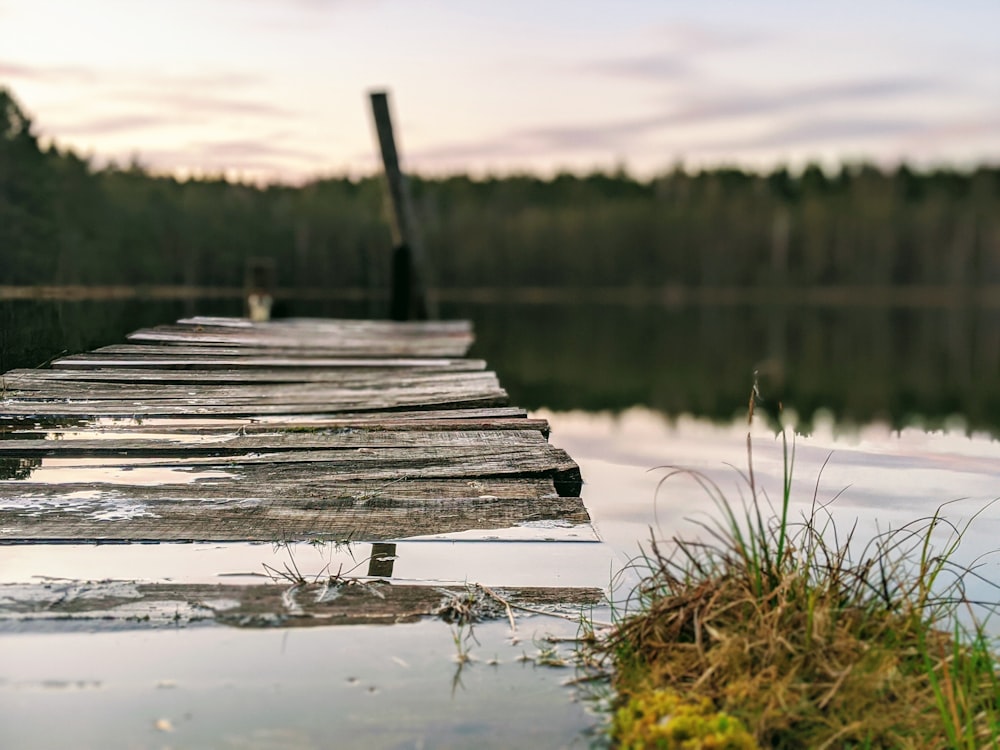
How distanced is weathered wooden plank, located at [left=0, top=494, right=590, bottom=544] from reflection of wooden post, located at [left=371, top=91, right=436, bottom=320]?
7480 mm

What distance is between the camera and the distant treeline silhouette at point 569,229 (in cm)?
7581

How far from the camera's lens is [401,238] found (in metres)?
11.0

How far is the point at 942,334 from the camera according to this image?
32469 mm

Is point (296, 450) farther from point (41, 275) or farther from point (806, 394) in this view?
point (41, 275)

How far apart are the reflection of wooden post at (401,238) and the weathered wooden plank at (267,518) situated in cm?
748

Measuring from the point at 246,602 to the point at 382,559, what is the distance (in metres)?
0.56

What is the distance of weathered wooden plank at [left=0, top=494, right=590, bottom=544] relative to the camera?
3.05 meters

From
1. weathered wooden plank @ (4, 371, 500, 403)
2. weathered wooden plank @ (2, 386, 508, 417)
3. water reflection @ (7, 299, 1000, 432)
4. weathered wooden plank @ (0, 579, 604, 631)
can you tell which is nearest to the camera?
weathered wooden plank @ (0, 579, 604, 631)

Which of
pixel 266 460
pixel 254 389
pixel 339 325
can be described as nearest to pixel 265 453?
pixel 266 460

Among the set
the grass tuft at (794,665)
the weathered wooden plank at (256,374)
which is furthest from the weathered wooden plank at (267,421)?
the grass tuft at (794,665)

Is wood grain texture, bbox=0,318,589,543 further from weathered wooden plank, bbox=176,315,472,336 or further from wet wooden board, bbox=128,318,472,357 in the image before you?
weathered wooden plank, bbox=176,315,472,336

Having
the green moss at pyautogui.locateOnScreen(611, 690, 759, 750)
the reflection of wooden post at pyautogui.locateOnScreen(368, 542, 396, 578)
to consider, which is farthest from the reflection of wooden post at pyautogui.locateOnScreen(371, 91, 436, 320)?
the green moss at pyautogui.locateOnScreen(611, 690, 759, 750)

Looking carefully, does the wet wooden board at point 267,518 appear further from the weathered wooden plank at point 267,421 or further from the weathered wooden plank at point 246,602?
the weathered wooden plank at point 267,421

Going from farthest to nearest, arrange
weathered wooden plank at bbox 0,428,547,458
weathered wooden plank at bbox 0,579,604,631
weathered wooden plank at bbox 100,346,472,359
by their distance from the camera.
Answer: weathered wooden plank at bbox 100,346,472,359, weathered wooden plank at bbox 0,428,547,458, weathered wooden plank at bbox 0,579,604,631
